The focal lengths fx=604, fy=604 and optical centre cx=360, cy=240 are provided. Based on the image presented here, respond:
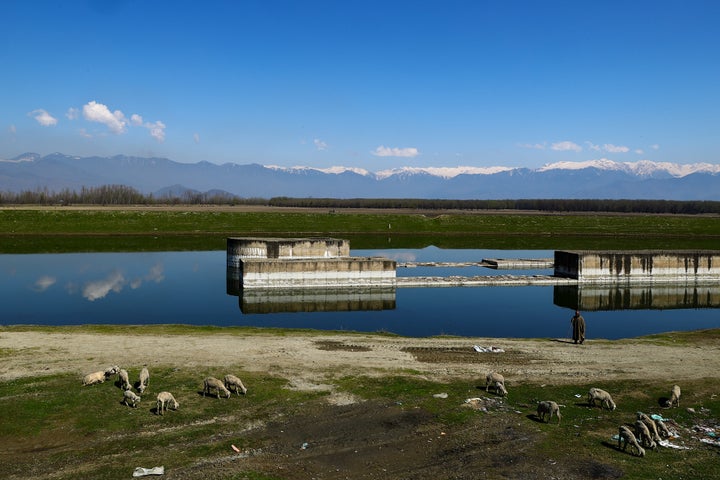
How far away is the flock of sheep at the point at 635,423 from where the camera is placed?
62.7 feet

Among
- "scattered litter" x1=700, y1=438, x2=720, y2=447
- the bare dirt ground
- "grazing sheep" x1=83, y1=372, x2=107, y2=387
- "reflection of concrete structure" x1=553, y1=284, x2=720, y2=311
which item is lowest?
"reflection of concrete structure" x1=553, y1=284, x2=720, y2=311

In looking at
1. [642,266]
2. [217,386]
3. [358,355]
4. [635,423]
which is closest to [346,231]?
[642,266]

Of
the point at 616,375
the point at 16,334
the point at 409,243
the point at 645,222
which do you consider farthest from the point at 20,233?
the point at 645,222

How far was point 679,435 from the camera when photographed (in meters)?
20.6

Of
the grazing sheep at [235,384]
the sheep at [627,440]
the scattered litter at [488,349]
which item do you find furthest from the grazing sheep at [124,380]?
Result: the sheep at [627,440]

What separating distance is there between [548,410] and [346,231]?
345 ft

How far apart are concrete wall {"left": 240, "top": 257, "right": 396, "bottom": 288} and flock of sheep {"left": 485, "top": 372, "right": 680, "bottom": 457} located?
125 ft

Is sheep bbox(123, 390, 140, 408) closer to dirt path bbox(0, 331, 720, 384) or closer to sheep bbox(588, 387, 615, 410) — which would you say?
dirt path bbox(0, 331, 720, 384)

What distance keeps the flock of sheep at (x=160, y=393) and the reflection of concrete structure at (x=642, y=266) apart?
53.9 meters

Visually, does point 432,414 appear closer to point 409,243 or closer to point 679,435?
point 679,435

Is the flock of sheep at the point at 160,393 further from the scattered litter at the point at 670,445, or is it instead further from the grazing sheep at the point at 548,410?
the scattered litter at the point at 670,445

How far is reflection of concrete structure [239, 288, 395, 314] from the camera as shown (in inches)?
2089

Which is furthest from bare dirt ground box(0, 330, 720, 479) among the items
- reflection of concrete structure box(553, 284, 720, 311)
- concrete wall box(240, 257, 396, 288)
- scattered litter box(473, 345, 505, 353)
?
→ concrete wall box(240, 257, 396, 288)

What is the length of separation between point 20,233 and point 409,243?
70793 mm
